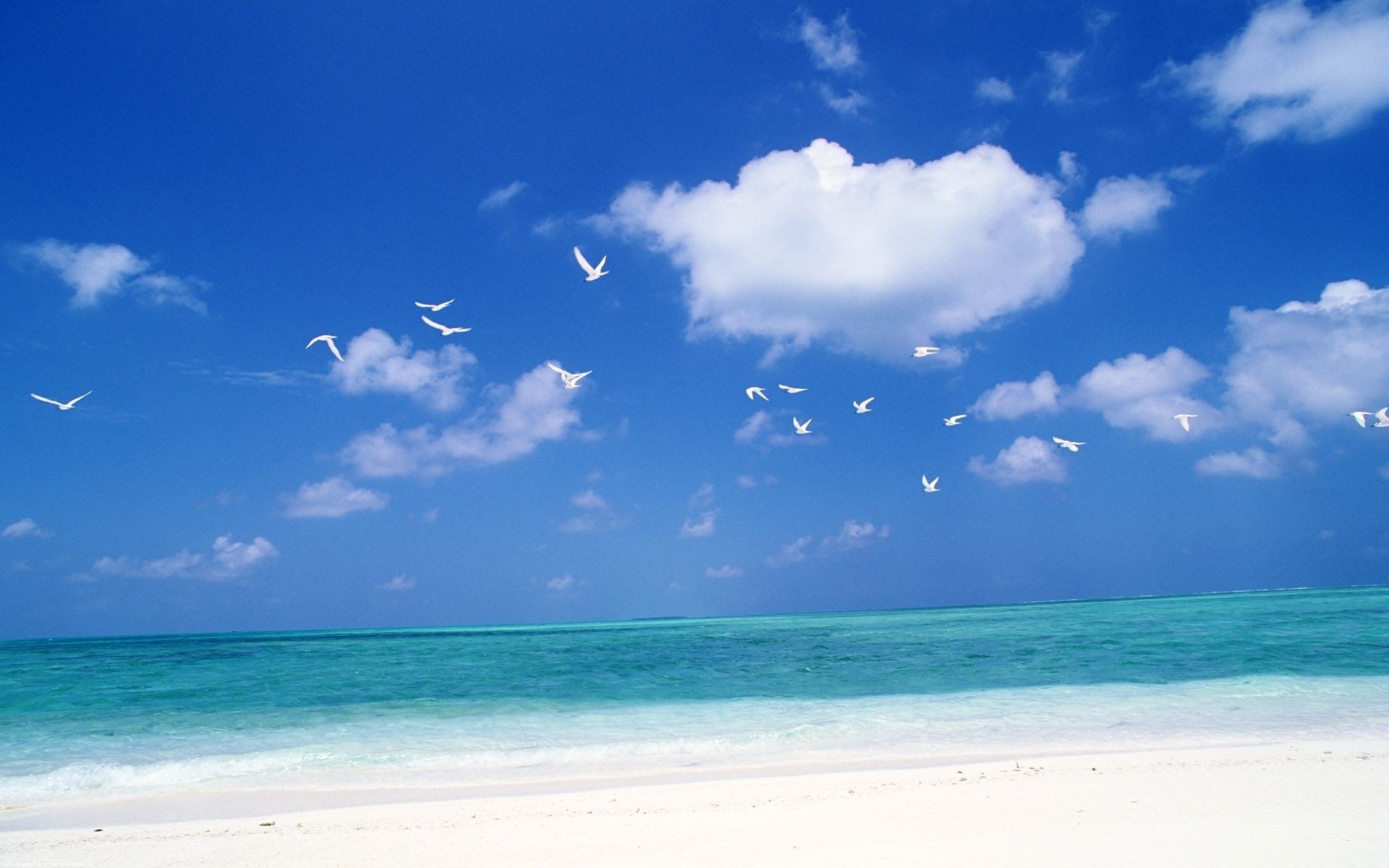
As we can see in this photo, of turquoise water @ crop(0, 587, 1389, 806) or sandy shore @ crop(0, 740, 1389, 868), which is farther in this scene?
turquoise water @ crop(0, 587, 1389, 806)

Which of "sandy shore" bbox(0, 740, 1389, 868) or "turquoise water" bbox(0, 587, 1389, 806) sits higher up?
"sandy shore" bbox(0, 740, 1389, 868)

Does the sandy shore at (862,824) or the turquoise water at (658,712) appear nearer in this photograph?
the sandy shore at (862,824)

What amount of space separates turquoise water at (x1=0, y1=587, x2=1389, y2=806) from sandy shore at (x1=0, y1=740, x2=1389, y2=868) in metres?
1.98

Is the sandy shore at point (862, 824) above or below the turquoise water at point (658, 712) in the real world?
above

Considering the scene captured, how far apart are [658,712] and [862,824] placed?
9.65 metres

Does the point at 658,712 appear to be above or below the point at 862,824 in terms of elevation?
below

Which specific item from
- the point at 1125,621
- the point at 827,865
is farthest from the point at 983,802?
the point at 1125,621

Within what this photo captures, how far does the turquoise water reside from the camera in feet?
39.7

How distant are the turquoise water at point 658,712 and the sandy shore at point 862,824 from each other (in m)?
1.98

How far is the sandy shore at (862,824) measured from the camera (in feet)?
21.8

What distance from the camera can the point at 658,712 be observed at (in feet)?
55.0

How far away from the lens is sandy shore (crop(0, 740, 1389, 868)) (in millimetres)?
6641

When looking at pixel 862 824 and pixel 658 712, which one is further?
pixel 658 712

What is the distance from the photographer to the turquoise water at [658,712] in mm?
12086
